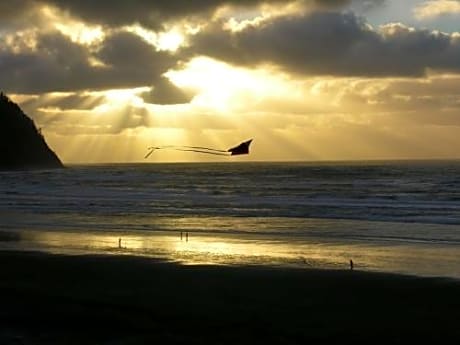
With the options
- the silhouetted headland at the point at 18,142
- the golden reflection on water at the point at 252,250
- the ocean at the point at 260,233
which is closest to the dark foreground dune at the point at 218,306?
the golden reflection on water at the point at 252,250

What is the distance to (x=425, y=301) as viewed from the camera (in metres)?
12.4

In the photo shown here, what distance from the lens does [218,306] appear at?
39.7 feet

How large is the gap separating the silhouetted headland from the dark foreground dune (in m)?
164

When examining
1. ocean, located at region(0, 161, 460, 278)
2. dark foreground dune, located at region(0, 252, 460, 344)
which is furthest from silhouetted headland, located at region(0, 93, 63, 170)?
dark foreground dune, located at region(0, 252, 460, 344)

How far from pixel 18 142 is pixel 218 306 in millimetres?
180057

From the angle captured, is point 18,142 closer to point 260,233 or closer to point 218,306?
point 260,233

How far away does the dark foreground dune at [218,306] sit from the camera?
32.8 feet

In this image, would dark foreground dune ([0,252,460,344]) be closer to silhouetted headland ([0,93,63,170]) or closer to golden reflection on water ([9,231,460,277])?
golden reflection on water ([9,231,460,277])

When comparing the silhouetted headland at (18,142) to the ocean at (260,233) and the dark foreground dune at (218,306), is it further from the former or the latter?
the dark foreground dune at (218,306)

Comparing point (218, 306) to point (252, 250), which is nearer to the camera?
point (218, 306)

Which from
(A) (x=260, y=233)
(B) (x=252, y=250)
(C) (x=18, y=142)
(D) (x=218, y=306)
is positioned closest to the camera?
(D) (x=218, y=306)

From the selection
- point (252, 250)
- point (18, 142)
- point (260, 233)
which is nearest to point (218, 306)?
point (252, 250)

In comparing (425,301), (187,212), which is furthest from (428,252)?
(187,212)

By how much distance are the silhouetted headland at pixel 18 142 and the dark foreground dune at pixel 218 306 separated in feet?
539
